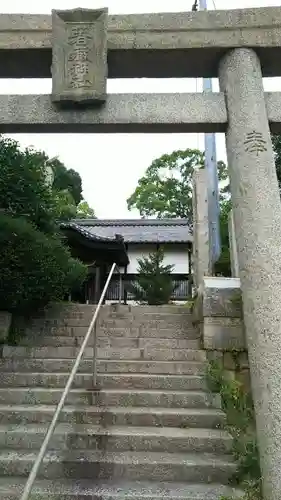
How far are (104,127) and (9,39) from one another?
4.07 feet

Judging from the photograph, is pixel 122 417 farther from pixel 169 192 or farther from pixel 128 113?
pixel 169 192

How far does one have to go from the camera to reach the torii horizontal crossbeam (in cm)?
345

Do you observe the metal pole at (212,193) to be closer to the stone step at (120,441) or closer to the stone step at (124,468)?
the stone step at (120,441)

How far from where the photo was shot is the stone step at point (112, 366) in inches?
172

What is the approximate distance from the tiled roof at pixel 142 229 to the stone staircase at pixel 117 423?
37.9 ft

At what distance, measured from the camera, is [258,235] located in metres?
3.04

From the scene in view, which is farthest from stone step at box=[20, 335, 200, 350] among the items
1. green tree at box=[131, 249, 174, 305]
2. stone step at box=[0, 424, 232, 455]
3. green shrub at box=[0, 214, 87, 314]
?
green tree at box=[131, 249, 174, 305]

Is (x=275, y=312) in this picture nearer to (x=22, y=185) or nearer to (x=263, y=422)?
(x=263, y=422)

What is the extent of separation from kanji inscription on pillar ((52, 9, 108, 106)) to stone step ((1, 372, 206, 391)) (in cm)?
274

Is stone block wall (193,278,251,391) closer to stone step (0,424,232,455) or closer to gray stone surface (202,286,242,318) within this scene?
gray stone surface (202,286,242,318)

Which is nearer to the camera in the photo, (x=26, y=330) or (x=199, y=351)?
(x=199, y=351)

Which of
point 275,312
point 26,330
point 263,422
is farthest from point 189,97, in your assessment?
point 26,330

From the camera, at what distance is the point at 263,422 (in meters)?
2.69

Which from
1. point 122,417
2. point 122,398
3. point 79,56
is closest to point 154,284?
point 122,398
